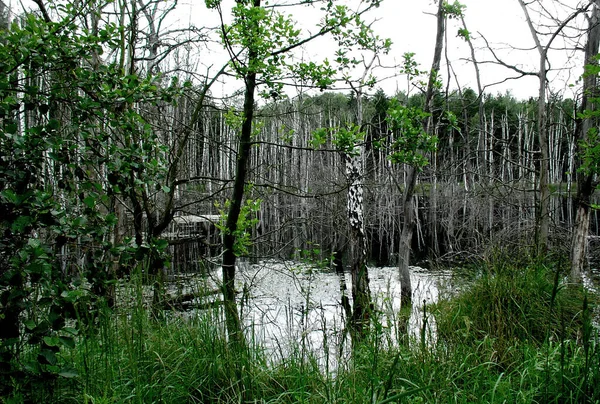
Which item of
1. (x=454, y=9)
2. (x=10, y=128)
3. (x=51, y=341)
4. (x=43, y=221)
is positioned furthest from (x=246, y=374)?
(x=454, y=9)

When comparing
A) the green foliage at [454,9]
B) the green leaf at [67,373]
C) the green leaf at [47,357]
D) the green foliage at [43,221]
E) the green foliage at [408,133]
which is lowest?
the green leaf at [67,373]

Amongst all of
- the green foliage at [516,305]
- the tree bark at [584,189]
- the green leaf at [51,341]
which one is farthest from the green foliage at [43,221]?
the tree bark at [584,189]

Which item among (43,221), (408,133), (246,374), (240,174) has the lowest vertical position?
(246,374)

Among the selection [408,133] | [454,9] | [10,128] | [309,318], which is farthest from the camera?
[454,9]

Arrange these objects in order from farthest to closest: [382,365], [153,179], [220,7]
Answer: [220,7] → [382,365] → [153,179]

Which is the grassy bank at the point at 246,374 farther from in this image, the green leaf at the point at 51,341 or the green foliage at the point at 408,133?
the green foliage at the point at 408,133

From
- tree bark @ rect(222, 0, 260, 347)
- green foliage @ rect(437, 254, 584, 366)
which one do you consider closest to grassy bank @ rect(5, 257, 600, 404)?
green foliage @ rect(437, 254, 584, 366)

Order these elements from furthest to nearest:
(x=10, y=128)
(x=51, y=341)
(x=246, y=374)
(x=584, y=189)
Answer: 1. (x=584, y=189)
2. (x=246, y=374)
3. (x=10, y=128)
4. (x=51, y=341)

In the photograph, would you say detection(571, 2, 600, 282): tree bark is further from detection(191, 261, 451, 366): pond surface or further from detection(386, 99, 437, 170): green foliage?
detection(386, 99, 437, 170): green foliage

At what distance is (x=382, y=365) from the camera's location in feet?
8.07

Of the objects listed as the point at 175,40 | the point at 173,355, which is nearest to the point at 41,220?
the point at 173,355

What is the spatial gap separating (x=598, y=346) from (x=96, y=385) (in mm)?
2138

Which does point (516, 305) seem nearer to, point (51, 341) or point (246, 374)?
point (246, 374)

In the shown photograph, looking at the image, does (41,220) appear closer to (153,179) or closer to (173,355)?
(153,179)
